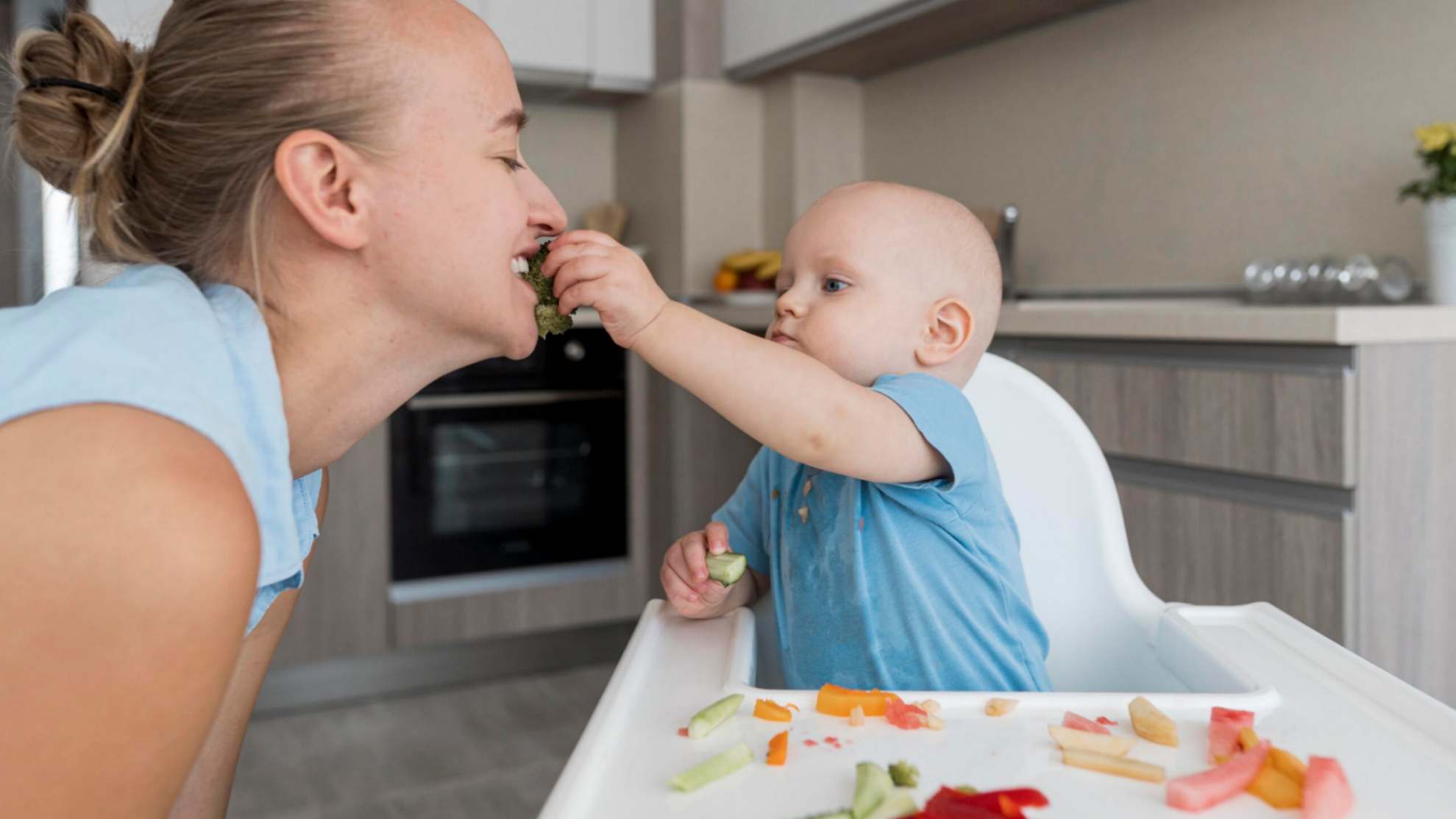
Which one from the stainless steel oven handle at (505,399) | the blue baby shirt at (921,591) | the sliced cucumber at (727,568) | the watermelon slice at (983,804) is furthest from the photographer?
the stainless steel oven handle at (505,399)

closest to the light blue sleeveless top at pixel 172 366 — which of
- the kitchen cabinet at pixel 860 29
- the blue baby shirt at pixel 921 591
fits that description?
the blue baby shirt at pixel 921 591

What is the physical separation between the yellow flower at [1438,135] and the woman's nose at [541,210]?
149 centimetres

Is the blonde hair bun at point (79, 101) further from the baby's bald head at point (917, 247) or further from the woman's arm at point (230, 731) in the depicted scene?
the baby's bald head at point (917, 247)

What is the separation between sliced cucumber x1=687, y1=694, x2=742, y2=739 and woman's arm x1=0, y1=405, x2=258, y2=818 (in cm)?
27

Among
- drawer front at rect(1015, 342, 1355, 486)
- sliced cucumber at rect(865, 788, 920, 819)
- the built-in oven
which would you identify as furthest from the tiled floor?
sliced cucumber at rect(865, 788, 920, 819)

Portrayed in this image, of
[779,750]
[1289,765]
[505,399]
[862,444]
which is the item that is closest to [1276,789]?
[1289,765]

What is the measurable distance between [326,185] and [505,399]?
235 cm

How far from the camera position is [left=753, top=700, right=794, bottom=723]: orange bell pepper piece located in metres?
0.70

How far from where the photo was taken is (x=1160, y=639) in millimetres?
994

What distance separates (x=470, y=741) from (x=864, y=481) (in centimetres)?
192

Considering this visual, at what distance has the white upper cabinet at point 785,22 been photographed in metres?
2.78

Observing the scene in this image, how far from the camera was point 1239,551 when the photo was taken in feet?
5.98

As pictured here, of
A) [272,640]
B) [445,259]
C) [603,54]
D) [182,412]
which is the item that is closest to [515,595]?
[603,54]

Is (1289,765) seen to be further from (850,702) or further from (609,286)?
(609,286)
